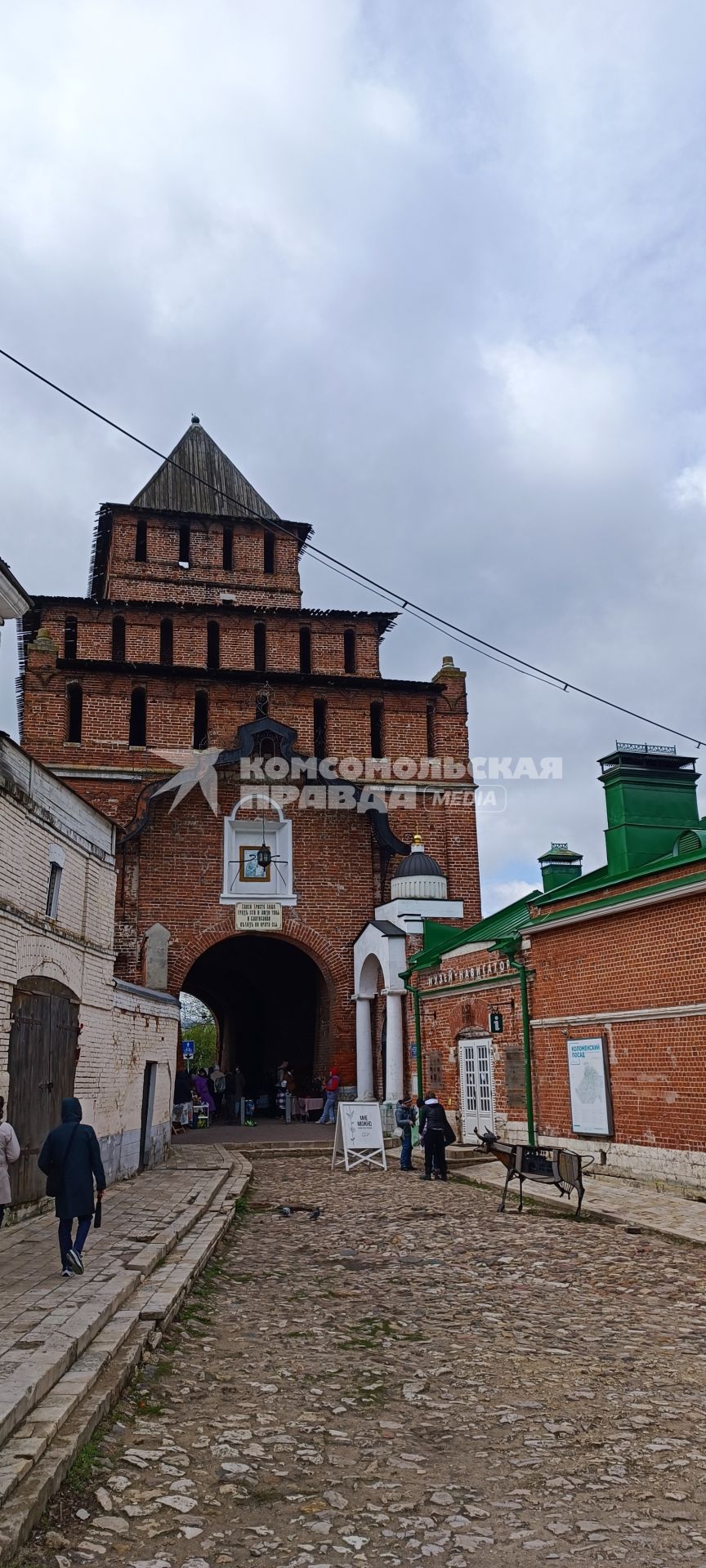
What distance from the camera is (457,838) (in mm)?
25453

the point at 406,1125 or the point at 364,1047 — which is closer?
the point at 406,1125

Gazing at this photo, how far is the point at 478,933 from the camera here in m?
19.5

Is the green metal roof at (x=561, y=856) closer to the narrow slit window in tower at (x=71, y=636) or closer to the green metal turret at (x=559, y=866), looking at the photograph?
the green metal turret at (x=559, y=866)

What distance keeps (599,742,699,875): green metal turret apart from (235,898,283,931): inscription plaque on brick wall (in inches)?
418

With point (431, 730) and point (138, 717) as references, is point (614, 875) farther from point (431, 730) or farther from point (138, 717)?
point (138, 717)

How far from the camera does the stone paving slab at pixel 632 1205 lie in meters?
10.1

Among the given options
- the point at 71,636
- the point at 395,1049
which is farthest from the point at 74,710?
the point at 395,1049

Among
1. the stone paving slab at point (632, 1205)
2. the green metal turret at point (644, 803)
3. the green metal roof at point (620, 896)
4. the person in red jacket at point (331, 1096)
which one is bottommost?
the stone paving slab at point (632, 1205)

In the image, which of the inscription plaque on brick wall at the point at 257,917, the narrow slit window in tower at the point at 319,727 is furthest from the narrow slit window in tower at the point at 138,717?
the inscription plaque on brick wall at the point at 257,917

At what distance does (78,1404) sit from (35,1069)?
247 inches

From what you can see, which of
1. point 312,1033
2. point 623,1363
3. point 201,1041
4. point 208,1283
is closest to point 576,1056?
point 208,1283

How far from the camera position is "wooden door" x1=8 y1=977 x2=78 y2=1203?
10.4 m

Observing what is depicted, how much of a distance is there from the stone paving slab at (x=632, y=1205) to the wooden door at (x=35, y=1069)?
5057mm

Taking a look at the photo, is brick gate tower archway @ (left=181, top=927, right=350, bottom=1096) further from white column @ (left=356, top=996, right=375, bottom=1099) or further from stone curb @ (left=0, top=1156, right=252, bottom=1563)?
stone curb @ (left=0, top=1156, right=252, bottom=1563)
